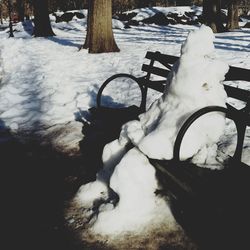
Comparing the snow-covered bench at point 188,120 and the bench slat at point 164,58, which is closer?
the snow-covered bench at point 188,120

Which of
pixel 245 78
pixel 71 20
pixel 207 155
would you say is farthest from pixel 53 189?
pixel 71 20

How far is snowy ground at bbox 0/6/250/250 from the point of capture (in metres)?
5.59

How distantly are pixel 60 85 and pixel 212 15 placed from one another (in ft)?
36.0

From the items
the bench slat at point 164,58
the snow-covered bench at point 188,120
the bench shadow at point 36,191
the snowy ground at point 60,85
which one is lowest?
the bench shadow at point 36,191

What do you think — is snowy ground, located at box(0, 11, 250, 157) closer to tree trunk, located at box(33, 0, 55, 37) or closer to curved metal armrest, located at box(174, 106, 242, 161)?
curved metal armrest, located at box(174, 106, 242, 161)

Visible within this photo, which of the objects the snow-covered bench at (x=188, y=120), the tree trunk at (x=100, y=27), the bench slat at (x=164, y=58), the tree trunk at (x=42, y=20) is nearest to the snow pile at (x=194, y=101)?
the snow-covered bench at (x=188, y=120)

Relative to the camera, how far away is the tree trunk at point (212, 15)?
16.5 metres

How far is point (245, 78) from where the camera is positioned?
3465 mm

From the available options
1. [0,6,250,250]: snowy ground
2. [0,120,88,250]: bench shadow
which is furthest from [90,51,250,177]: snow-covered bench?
[0,120,88,250]: bench shadow

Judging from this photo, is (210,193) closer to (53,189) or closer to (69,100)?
(53,189)

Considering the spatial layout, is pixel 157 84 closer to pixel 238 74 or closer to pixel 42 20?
pixel 238 74

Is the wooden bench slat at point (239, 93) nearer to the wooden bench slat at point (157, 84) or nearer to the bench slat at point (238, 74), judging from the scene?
the bench slat at point (238, 74)

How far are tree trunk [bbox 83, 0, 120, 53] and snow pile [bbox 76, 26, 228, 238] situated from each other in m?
8.40

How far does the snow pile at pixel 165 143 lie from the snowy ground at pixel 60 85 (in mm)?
1277
